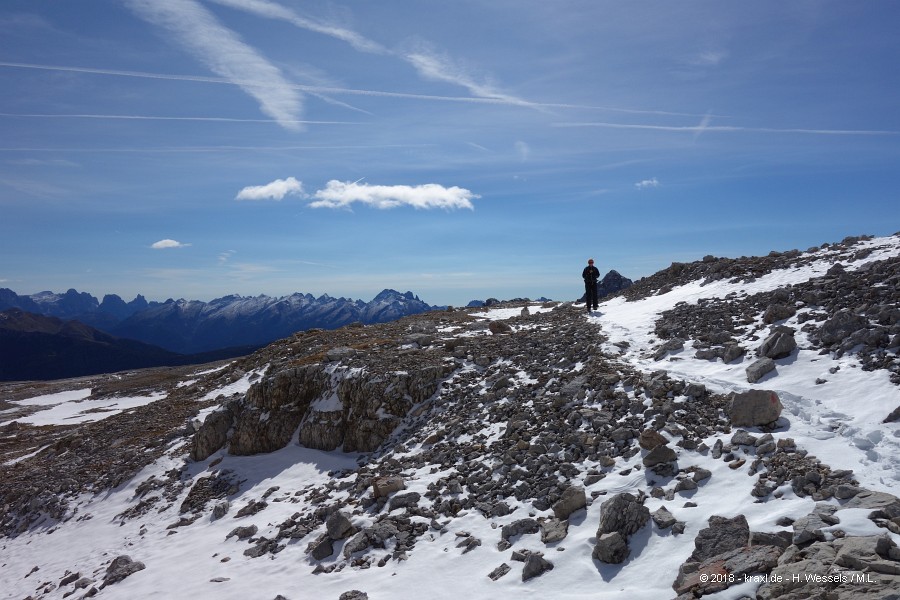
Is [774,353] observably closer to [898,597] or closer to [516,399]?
[516,399]

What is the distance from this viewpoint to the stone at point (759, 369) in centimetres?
1327

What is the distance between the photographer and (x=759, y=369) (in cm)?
1337

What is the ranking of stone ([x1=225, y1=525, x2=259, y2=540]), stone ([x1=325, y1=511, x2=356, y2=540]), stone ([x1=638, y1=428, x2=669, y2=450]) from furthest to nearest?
stone ([x1=225, y1=525, x2=259, y2=540])
stone ([x1=325, y1=511, x2=356, y2=540])
stone ([x1=638, y1=428, x2=669, y2=450])

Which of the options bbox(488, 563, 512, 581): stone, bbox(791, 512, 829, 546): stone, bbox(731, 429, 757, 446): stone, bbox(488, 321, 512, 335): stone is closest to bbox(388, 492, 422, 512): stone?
bbox(488, 563, 512, 581): stone

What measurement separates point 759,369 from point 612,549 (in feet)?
25.6

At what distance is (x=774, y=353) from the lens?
14008mm

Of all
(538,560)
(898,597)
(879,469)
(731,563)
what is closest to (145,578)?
(538,560)

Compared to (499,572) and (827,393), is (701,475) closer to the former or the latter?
(827,393)

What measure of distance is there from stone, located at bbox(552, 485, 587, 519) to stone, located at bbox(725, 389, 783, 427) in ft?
13.5

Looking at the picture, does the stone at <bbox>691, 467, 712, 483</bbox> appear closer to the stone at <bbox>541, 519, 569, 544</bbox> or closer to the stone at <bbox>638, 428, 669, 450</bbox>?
the stone at <bbox>638, 428, 669, 450</bbox>

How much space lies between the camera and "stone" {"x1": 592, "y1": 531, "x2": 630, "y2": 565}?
8.88 m

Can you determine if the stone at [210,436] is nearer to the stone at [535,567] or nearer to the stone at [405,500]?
the stone at [405,500]

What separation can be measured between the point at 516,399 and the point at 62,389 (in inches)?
4530

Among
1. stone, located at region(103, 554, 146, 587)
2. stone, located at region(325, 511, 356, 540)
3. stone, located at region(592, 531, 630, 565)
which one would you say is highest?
stone, located at region(592, 531, 630, 565)
